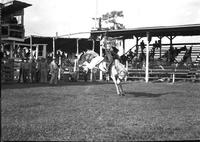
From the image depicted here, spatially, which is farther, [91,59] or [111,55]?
[91,59]

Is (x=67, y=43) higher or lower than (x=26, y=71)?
higher

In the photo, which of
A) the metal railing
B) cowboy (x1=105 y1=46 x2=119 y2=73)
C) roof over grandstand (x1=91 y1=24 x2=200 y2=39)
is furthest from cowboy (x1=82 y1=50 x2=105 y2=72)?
roof over grandstand (x1=91 y1=24 x2=200 y2=39)

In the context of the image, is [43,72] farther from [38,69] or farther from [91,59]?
[91,59]

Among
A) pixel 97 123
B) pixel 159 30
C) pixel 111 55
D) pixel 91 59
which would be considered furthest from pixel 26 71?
pixel 97 123

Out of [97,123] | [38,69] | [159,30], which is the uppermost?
[159,30]

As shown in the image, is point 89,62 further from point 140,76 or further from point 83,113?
point 140,76

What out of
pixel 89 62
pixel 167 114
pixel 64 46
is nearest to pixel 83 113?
pixel 167 114

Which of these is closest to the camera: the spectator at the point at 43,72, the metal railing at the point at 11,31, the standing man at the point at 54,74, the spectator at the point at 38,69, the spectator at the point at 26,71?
the metal railing at the point at 11,31

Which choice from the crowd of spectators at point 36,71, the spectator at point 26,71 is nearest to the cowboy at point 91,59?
the crowd of spectators at point 36,71

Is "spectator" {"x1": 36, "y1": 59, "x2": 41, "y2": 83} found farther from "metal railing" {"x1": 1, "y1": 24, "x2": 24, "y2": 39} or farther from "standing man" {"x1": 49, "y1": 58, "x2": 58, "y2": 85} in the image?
"metal railing" {"x1": 1, "y1": 24, "x2": 24, "y2": 39}

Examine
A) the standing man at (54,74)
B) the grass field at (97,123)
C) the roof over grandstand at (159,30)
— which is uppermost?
the roof over grandstand at (159,30)

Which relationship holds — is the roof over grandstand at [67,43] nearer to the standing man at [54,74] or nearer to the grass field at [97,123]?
the standing man at [54,74]

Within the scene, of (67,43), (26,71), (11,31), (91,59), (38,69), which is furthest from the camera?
(67,43)

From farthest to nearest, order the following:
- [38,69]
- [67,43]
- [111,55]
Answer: [67,43] < [38,69] < [111,55]
